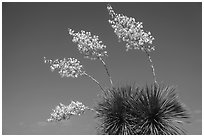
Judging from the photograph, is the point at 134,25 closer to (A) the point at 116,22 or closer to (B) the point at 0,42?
(A) the point at 116,22

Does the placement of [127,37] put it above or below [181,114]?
above

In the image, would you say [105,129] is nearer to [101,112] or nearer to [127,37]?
[101,112]

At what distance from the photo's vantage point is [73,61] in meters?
17.2

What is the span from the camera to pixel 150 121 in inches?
563

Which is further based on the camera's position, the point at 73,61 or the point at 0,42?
the point at 73,61

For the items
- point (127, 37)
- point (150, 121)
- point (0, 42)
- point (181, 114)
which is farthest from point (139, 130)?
point (0, 42)

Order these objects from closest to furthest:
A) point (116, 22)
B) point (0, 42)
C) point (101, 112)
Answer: point (0, 42), point (101, 112), point (116, 22)

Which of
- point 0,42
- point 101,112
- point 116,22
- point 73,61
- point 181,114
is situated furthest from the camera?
point 73,61

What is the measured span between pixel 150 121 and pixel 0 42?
545 centimetres

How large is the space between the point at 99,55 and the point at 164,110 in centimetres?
375

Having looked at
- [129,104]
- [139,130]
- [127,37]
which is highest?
[127,37]

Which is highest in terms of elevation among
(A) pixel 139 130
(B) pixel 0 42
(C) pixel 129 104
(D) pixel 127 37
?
(D) pixel 127 37

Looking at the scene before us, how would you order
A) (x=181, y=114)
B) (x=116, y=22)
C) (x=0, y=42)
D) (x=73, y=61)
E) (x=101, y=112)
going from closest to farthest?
(x=0, y=42) < (x=181, y=114) < (x=101, y=112) < (x=116, y=22) < (x=73, y=61)

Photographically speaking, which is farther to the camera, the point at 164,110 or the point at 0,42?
the point at 164,110
